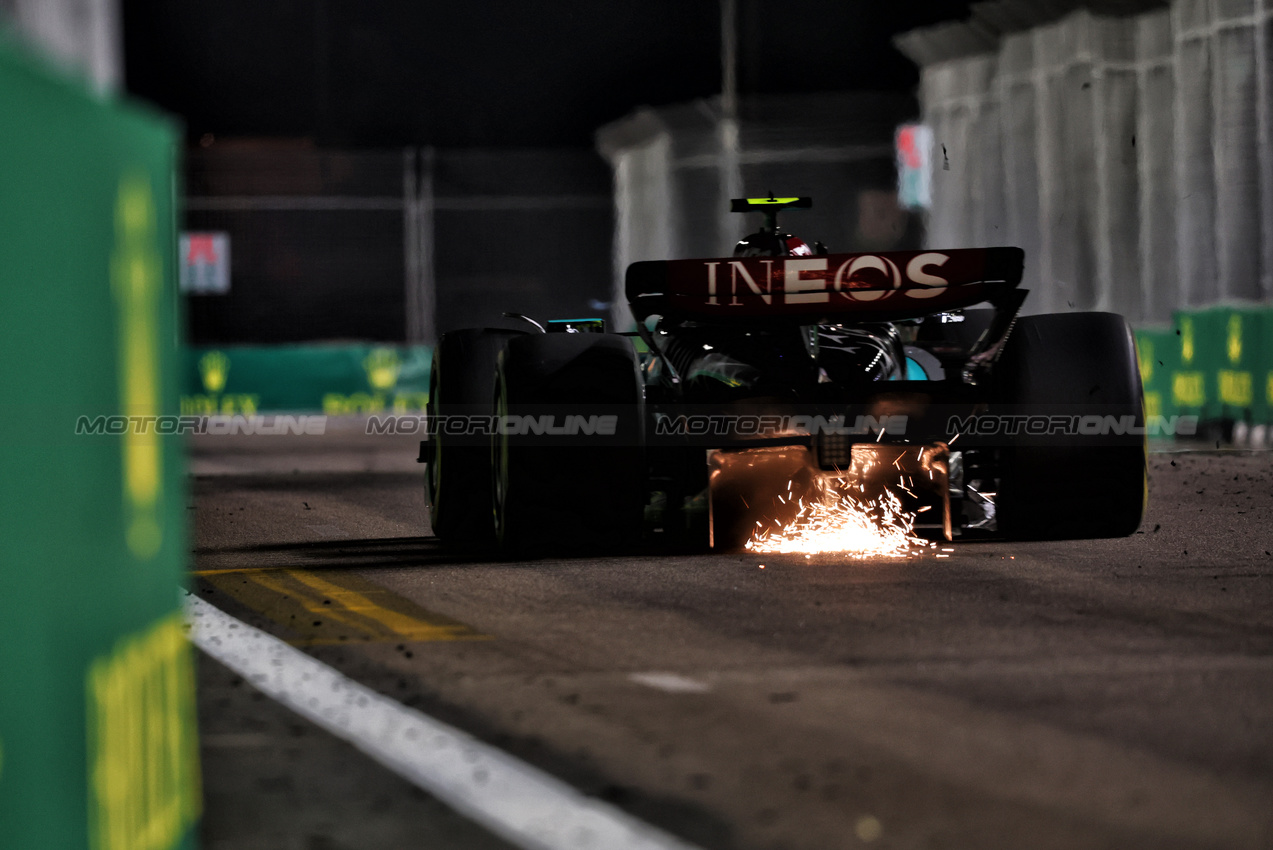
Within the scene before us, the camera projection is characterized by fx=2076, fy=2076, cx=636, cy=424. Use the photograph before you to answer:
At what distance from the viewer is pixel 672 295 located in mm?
9508

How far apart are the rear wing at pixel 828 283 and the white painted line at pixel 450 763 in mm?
3310

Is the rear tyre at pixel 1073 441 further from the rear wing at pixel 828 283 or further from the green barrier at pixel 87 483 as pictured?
the green barrier at pixel 87 483

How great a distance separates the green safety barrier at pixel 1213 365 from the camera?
2098 centimetres

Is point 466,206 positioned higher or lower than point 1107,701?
higher

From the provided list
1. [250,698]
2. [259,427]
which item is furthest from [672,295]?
[259,427]

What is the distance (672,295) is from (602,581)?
1.58m

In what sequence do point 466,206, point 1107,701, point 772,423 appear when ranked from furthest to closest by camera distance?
point 466,206 < point 772,423 < point 1107,701

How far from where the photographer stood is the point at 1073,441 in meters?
9.57

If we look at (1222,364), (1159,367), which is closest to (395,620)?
(1222,364)

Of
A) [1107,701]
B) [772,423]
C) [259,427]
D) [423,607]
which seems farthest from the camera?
[259,427]

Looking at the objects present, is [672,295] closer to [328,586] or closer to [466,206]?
[328,586]
